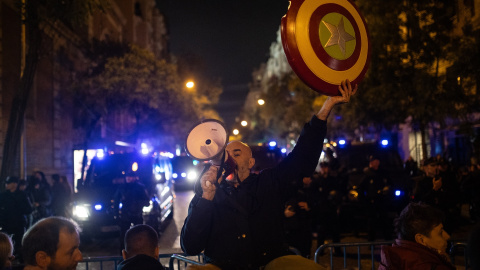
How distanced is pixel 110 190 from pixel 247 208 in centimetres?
855

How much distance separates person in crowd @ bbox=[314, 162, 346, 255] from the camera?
921 cm

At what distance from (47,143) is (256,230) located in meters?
19.6

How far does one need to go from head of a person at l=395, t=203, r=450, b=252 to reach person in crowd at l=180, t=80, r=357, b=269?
0.79 m

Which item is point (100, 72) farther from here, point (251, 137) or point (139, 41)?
point (251, 137)

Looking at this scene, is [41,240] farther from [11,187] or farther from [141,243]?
Answer: [11,187]

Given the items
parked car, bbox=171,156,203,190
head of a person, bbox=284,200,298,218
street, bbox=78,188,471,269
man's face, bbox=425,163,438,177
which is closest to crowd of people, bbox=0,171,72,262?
street, bbox=78,188,471,269

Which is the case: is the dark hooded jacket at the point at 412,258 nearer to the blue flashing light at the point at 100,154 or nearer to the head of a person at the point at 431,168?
the head of a person at the point at 431,168

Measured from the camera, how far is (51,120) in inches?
840

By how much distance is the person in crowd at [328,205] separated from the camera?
9.21 metres

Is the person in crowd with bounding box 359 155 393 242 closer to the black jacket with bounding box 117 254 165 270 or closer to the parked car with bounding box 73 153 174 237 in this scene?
the parked car with bounding box 73 153 174 237

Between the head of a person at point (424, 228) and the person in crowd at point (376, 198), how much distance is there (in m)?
6.27

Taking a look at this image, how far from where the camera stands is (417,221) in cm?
323

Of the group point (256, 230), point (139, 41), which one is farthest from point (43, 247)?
point (139, 41)

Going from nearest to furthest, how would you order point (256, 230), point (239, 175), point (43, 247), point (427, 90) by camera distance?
point (43, 247)
point (256, 230)
point (239, 175)
point (427, 90)
